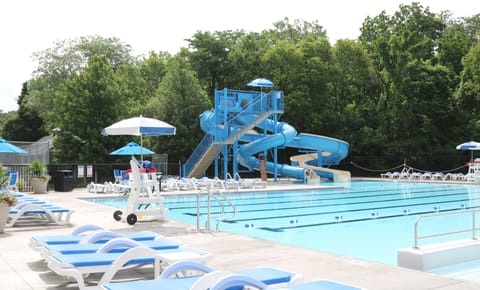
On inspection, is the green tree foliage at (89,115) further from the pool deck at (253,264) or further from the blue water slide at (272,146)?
the pool deck at (253,264)

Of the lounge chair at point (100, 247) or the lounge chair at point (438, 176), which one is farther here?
the lounge chair at point (438, 176)

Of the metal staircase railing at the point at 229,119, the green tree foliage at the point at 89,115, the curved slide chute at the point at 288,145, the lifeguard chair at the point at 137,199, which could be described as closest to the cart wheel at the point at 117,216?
the lifeguard chair at the point at 137,199

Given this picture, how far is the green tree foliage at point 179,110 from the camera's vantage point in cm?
3422

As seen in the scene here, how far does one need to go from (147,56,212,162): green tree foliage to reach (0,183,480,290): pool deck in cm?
2416

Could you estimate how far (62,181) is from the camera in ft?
71.7

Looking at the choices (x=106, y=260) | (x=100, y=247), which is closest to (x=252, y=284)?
(x=106, y=260)

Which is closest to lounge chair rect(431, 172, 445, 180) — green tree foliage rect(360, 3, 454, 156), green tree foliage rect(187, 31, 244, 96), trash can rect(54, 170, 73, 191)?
green tree foliage rect(360, 3, 454, 156)

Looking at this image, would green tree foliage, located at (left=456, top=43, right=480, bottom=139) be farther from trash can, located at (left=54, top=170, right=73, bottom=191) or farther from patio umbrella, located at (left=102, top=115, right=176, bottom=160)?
patio umbrella, located at (left=102, top=115, right=176, bottom=160)

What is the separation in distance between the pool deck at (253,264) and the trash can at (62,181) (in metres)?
12.1

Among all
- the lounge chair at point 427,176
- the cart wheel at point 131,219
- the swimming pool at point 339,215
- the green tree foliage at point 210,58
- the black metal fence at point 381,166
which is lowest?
the swimming pool at point 339,215

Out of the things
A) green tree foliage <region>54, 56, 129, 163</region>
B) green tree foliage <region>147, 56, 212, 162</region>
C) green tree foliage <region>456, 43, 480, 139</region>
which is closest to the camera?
green tree foliage <region>54, 56, 129, 163</region>

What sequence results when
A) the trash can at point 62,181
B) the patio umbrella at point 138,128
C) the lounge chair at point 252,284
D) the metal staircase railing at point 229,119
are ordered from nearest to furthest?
the lounge chair at point 252,284 < the patio umbrella at point 138,128 < the trash can at point 62,181 < the metal staircase railing at point 229,119

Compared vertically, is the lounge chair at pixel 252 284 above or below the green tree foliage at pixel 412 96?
below

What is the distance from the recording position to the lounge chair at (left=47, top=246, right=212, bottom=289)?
501 cm
